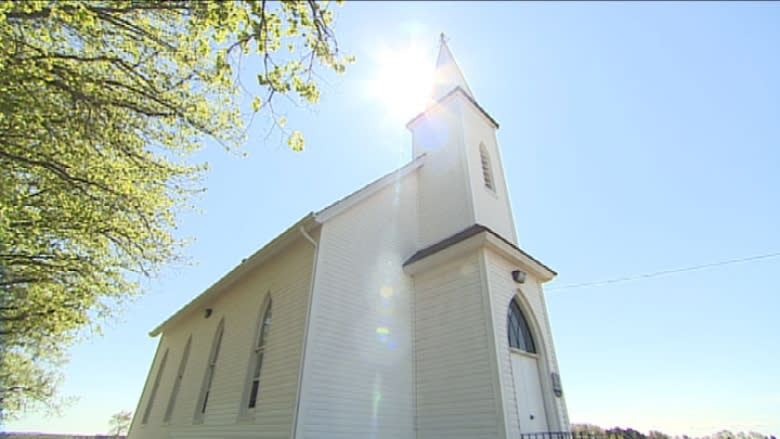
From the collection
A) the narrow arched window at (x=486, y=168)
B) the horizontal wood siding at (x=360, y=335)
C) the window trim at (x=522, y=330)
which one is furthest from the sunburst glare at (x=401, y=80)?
the window trim at (x=522, y=330)

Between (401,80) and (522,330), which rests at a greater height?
(401,80)

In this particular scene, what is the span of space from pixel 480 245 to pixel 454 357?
7.70 ft

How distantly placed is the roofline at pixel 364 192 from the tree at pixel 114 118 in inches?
87.5

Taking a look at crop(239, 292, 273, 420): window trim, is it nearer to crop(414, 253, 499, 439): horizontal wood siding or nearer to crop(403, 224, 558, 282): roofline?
crop(414, 253, 499, 439): horizontal wood siding

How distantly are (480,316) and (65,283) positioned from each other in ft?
36.6

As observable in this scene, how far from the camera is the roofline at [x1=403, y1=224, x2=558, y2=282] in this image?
7.42 metres

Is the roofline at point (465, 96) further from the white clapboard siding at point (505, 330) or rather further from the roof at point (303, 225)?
the white clapboard siding at point (505, 330)

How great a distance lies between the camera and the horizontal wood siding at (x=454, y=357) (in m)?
6.30

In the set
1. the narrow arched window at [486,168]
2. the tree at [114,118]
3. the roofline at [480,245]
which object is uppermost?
the narrow arched window at [486,168]

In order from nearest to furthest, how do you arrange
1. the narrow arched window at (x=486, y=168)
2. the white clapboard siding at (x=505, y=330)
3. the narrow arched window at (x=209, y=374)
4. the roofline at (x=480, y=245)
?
the white clapboard siding at (x=505, y=330) → the roofline at (x=480, y=245) → the narrow arched window at (x=209, y=374) → the narrow arched window at (x=486, y=168)

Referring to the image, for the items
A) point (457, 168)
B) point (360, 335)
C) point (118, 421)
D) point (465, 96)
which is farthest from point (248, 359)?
point (118, 421)

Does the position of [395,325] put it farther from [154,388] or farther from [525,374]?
[154,388]

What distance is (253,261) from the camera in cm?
910

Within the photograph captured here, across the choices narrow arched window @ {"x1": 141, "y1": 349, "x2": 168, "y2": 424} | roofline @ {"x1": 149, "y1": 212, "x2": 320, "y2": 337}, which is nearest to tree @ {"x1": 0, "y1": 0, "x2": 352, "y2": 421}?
roofline @ {"x1": 149, "y1": 212, "x2": 320, "y2": 337}
